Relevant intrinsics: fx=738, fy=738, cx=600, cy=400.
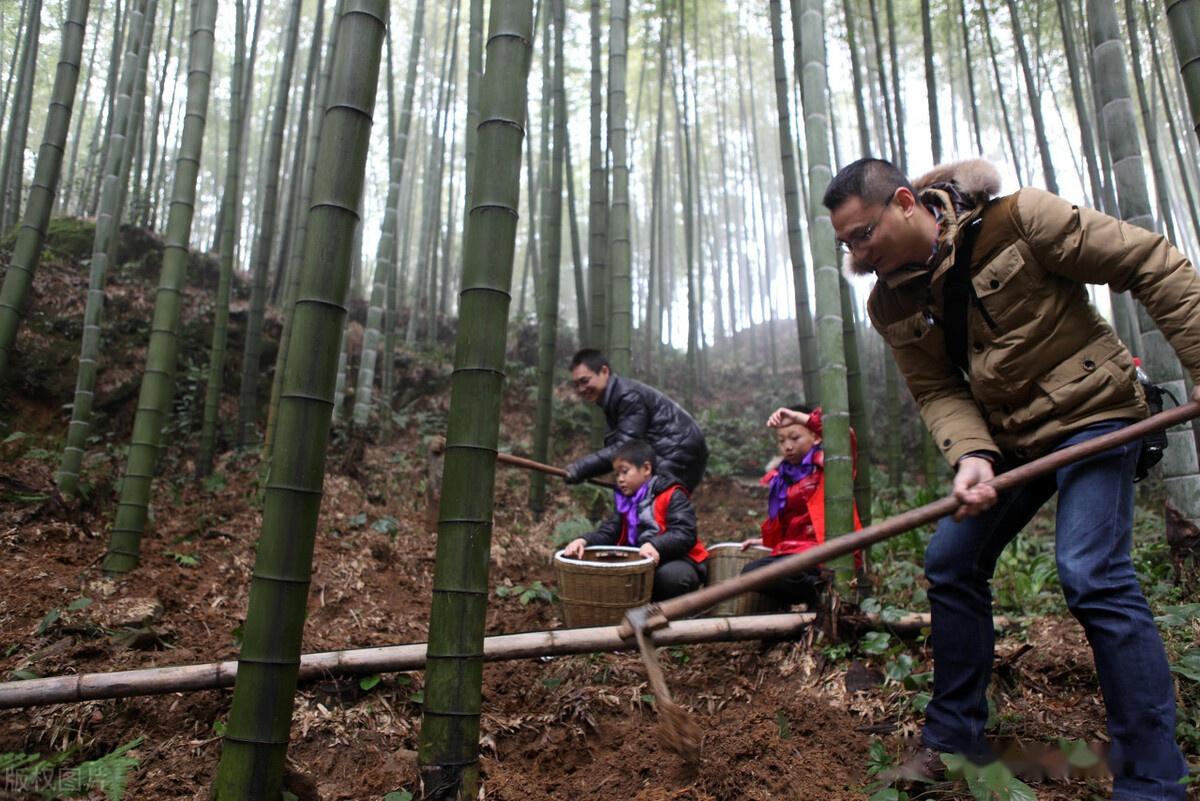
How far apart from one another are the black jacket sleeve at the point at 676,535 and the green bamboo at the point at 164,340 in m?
2.36

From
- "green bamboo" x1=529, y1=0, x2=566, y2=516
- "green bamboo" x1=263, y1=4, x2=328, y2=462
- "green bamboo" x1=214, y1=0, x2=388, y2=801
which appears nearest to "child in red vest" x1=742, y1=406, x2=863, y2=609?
"green bamboo" x1=529, y1=0, x2=566, y2=516

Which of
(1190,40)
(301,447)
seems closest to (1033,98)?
(1190,40)

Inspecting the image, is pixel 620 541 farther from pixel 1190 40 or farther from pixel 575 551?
pixel 1190 40

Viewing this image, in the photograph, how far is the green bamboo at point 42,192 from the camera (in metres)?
3.34

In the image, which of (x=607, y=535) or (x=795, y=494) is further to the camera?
(x=607, y=535)

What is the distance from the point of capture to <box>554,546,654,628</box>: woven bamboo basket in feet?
10.1

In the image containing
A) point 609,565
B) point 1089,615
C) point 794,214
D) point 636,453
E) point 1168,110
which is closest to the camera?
point 1089,615

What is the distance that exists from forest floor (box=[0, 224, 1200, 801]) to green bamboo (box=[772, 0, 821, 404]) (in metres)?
1.26

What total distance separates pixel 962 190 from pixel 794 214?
12.1 ft

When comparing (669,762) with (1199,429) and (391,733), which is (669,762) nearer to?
(391,733)

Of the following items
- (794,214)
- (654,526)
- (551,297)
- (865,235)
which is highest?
(794,214)

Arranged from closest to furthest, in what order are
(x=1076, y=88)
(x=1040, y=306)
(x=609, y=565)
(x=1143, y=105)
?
(x=1040, y=306), (x=609, y=565), (x=1143, y=105), (x=1076, y=88)

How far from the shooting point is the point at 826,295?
11.0 feet

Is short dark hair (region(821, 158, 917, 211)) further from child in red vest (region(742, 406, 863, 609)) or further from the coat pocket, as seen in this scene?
child in red vest (region(742, 406, 863, 609))
